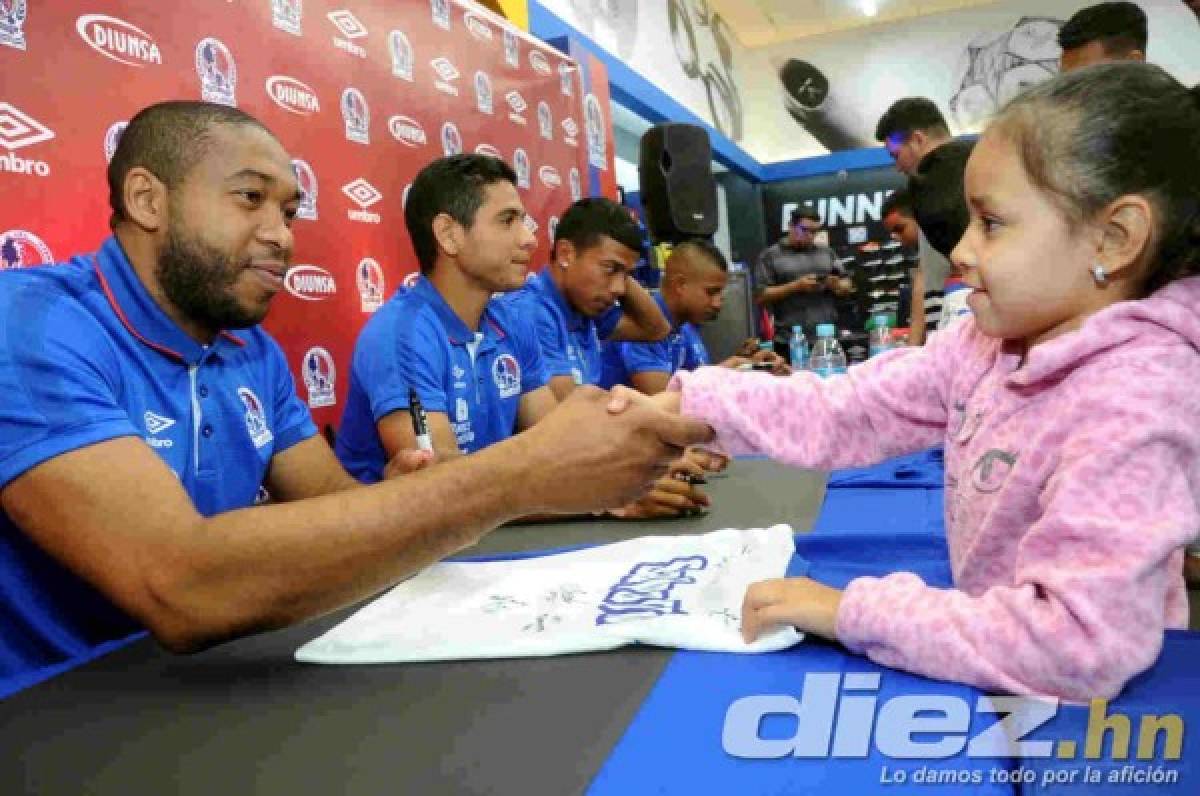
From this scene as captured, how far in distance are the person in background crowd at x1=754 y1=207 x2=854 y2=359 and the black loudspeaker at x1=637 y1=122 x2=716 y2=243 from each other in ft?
8.02

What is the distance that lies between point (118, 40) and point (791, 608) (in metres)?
1.96

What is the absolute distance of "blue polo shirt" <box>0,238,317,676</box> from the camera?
97 centimetres

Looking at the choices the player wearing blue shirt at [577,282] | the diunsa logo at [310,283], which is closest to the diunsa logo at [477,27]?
the player wearing blue shirt at [577,282]

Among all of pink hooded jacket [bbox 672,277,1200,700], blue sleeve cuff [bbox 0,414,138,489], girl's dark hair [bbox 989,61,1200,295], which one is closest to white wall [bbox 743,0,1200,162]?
girl's dark hair [bbox 989,61,1200,295]

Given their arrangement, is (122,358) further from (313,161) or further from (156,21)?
(313,161)

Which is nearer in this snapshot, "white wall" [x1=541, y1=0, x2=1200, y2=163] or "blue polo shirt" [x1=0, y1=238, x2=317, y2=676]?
"blue polo shirt" [x1=0, y1=238, x2=317, y2=676]

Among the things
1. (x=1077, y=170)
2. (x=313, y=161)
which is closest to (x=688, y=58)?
(x=313, y=161)

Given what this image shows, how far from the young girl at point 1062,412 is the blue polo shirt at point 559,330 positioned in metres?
2.07

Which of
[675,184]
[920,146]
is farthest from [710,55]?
[920,146]

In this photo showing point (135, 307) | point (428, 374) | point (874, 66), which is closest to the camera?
point (135, 307)

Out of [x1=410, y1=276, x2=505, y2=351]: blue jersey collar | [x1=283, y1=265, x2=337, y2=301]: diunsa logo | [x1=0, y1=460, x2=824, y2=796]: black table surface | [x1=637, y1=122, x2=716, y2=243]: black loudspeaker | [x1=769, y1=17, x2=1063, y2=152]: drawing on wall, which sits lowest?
[x1=0, y1=460, x2=824, y2=796]: black table surface

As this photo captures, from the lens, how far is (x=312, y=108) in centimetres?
251

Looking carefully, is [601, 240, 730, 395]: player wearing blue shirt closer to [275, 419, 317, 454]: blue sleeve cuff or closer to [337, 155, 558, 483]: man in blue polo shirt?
[337, 155, 558, 483]: man in blue polo shirt

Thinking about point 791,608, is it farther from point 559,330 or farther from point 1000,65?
point 1000,65
